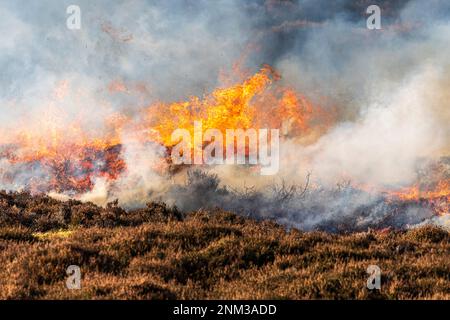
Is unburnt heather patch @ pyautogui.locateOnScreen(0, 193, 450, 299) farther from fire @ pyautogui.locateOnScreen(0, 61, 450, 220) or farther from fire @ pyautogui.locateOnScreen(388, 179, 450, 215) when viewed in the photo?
fire @ pyautogui.locateOnScreen(0, 61, 450, 220)

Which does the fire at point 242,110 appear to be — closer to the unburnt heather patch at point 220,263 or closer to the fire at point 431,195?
the fire at point 431,195

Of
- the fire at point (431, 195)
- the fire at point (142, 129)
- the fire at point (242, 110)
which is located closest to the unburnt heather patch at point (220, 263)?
the fire at point (431, 195)

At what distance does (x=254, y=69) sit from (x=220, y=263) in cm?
4560

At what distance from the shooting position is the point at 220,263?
11.4 metres

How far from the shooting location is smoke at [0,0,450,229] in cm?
4544

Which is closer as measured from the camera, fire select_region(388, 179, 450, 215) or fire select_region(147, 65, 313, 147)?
fire select_region(388, 179, 450, 215)

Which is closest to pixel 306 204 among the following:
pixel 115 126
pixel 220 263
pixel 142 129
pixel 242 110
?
pixel 242 110

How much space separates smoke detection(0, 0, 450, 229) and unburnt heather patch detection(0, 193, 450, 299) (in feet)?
90.9

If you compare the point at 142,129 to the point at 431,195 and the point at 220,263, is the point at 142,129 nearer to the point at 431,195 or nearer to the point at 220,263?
the point at 431,195

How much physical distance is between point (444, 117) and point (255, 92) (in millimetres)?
16422

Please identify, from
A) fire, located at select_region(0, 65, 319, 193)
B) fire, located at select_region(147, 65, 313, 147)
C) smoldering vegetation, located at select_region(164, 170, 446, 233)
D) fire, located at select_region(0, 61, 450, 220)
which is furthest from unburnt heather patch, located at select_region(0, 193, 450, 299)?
fire, located at select_region(147, 65, 313, 147)

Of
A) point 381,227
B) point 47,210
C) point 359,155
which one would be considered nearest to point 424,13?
point 359,155

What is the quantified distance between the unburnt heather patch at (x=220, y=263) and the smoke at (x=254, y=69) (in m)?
27.7
